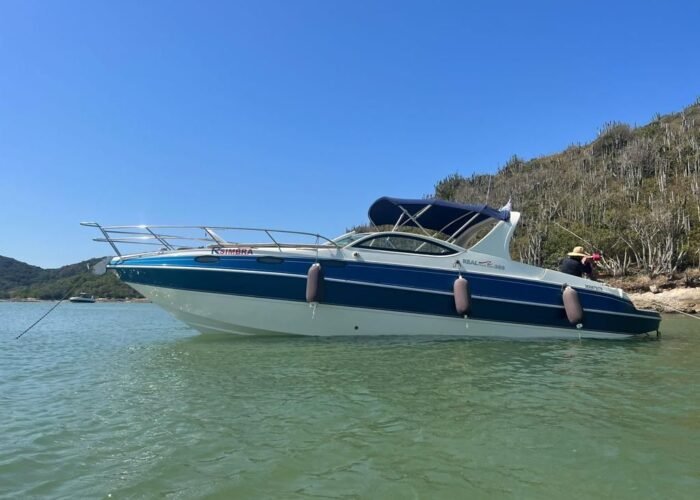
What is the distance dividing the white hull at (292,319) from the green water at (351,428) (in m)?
2.40

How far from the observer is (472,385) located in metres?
5.94

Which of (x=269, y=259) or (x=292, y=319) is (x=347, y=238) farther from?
(x=292, y=319)

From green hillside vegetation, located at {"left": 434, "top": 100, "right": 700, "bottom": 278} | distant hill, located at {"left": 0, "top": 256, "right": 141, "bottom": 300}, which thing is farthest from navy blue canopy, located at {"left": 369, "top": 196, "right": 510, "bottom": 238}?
distant hill, located at {"left": 0, "top": 256, "right": 141, "bottom": 300}

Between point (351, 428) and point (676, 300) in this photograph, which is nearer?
point (351, 428)

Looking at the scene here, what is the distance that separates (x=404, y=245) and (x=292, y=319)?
294cm

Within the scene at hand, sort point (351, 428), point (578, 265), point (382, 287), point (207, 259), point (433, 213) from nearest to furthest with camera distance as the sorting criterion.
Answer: point (351, 428) → point (207, 259) → point (382, 287) → point (578, 265) → point (433, 213)

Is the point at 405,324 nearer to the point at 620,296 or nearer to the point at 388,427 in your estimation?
the point at 620,296

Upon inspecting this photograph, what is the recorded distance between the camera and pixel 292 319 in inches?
412

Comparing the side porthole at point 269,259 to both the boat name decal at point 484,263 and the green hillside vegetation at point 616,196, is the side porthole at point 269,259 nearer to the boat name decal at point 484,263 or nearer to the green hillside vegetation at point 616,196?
the boat name decal at point 484,263

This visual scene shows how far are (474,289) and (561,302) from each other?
6.88 ft

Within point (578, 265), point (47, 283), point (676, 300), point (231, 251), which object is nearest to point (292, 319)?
point (231, 251)

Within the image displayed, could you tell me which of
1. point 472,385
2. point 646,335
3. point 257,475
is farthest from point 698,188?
point 257,475

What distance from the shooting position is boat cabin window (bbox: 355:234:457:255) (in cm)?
1090

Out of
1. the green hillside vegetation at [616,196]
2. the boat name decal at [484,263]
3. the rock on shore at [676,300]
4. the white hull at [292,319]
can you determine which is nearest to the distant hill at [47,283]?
Result: the green hillside vegetation at [616,196]
